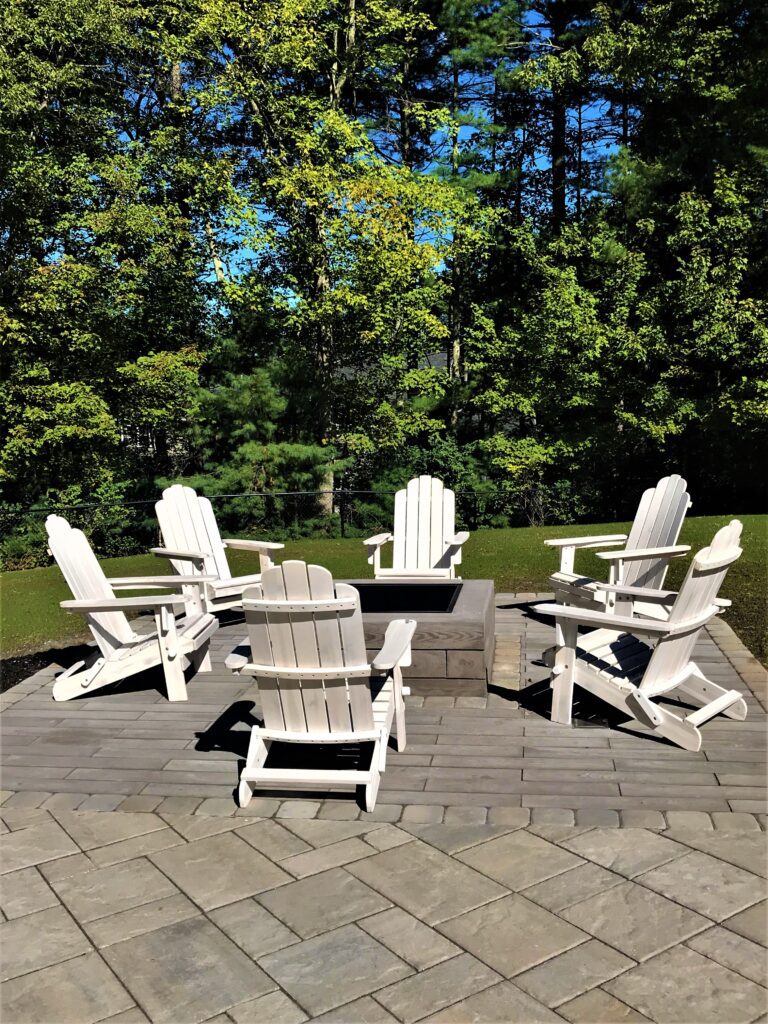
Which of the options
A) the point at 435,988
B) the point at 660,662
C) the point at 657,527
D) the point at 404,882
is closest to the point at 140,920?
the point at 404,882

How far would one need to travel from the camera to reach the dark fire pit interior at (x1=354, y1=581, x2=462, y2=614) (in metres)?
5.10

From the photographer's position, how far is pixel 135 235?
49.9 ft

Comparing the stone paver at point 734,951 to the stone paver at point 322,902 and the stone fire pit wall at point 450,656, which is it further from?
the stone fire pit wall at point 450,656

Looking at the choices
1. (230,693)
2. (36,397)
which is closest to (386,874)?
(230,693)

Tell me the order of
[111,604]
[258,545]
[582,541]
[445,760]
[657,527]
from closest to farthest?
[445,760], [111,604], [657,527], [582,541], [258,545]

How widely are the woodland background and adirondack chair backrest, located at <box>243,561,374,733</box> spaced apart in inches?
399

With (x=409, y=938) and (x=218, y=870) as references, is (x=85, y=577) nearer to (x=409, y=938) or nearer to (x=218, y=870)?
(x=218, y=870)

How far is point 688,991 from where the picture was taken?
7.28 feet

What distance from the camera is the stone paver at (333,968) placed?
2.24m

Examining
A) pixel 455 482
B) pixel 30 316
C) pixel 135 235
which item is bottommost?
pixel 455 482

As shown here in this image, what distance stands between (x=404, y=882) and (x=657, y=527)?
3650 millimetres

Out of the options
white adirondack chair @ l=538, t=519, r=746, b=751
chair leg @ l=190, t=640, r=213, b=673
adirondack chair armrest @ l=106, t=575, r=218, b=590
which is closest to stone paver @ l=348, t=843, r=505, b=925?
white adirondack chair @ l=538, t=519, r=746, b=751

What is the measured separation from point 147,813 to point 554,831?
1565 millimetres

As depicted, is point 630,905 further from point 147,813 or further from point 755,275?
point 755,275
